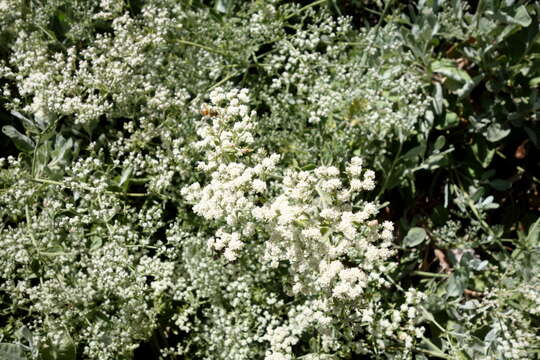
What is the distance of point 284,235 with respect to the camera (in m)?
1.75

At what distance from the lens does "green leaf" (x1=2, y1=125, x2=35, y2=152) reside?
252 centimetres

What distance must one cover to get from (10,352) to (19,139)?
95cm

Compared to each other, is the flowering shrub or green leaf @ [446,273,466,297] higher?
the flowering shrub

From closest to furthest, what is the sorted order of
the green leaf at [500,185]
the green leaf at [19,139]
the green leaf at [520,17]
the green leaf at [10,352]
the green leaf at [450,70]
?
the green leaf at [10,352]
the green leaf at [520,17]
the green leaf at [19,139]
the green leaf at [450,70]
the green leaf at [500,185]

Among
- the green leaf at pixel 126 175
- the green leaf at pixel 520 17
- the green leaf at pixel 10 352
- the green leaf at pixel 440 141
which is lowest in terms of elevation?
the green leaf at pixel 10 352

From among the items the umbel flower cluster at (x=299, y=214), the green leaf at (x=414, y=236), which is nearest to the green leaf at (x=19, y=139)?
the umbel flower cluster at (x=299, y=214)

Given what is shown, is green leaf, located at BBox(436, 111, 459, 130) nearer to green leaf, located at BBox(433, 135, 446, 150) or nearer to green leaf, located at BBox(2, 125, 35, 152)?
green leaf, located at BBox(433, 135, 446, 150)

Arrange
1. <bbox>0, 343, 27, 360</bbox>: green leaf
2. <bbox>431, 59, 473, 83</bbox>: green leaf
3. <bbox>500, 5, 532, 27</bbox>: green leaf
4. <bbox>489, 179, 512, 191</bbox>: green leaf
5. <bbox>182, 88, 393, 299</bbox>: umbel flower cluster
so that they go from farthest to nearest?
<bbox>489, 179, 512, 191</bbox>: green leaf, <bbox>431, 59, 473, 83</bbox>: green leaf, <bbox>500, 5, 532, 27</bbox>: green leaf, <bbox>0, 343, 27, 360</bbox>: green leaf, <bbox>182, 88, 393, 299</bbox>: umbel flower cluster

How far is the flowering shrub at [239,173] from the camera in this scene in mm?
2223

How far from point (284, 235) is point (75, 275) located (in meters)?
1.11

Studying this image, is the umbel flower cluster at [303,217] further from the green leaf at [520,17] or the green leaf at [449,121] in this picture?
the green leaf at [520,17]

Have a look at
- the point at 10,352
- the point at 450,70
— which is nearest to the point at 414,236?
the point at 450,70

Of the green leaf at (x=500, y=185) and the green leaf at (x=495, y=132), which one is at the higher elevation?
the green leaf at (x=495, y=132)

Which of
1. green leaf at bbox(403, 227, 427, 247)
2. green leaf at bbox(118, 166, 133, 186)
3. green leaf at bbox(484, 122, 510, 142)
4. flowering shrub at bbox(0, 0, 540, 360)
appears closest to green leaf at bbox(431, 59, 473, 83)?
flowering shrub at bbox(0, 0, 540, 360)
